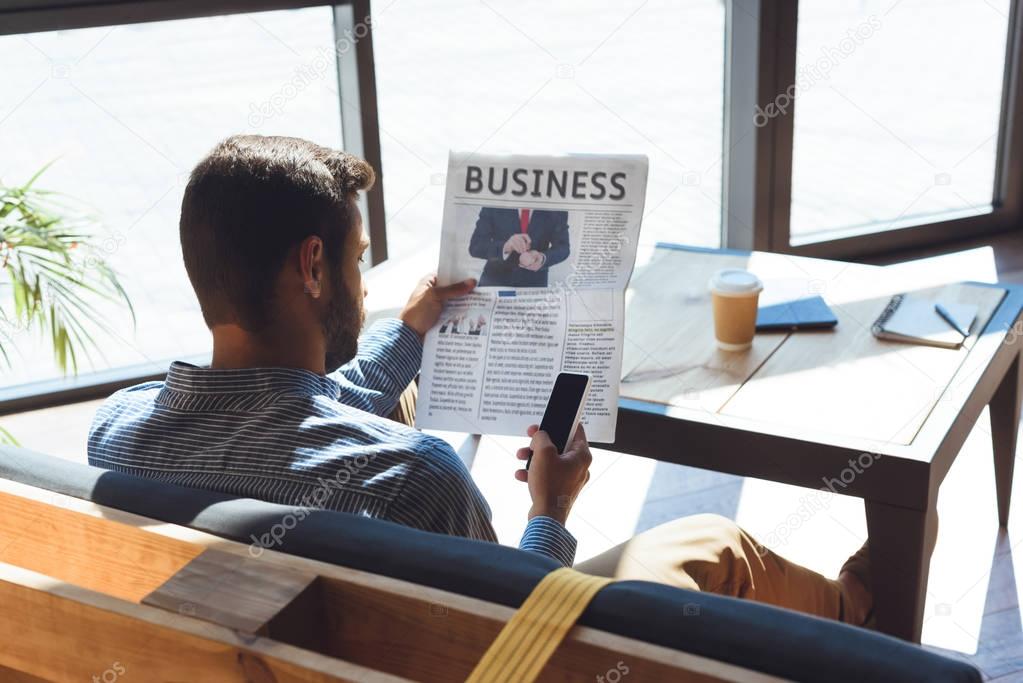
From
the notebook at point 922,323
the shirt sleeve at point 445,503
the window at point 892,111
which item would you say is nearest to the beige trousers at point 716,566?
the shirt sleeve at point 445,503

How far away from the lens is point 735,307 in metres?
1.90

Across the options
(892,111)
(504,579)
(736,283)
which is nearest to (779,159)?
(892,111)

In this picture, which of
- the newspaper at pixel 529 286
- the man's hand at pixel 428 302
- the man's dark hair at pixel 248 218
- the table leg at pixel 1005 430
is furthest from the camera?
the table leg at pixel 1005 430

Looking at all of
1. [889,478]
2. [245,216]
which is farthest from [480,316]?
[889,478]

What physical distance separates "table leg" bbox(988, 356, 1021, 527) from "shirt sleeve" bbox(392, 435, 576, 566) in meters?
1.32

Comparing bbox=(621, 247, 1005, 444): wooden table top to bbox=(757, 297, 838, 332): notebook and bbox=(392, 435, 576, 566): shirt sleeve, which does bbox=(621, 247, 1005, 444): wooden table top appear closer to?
bbox=(757, 297, 838, 332): notebook

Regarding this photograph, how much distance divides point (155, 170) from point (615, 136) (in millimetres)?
1347

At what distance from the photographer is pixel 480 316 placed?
5.41 ft

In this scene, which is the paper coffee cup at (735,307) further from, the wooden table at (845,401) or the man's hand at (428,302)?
the man's hand at (428,302)

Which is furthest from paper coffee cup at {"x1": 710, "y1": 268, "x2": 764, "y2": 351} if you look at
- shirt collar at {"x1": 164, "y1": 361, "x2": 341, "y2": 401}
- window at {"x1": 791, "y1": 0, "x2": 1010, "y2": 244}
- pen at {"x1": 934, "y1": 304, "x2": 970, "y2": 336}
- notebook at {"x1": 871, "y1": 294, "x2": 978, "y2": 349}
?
window at {"x1": 791, "y1": 0, "x2": 1010, "y2": 244}

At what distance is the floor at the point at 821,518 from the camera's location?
6.46 ft

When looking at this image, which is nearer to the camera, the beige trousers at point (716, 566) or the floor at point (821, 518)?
the beige trousers at point (716, 566)

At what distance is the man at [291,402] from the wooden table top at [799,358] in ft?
1.28

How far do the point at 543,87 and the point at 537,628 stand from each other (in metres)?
2.61
